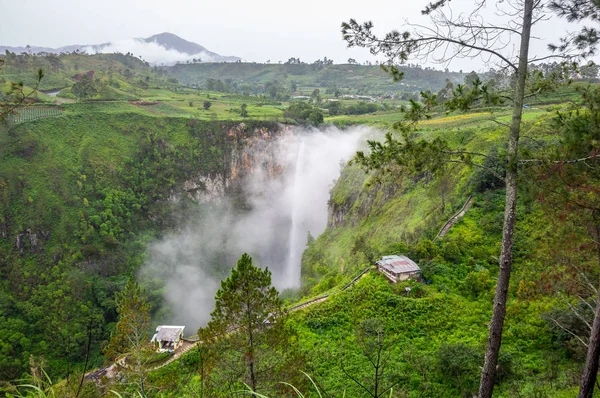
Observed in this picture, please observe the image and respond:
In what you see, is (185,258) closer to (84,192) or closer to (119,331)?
(84,192)

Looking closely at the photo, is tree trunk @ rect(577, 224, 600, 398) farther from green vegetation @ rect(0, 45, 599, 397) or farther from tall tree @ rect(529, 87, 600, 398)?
green vegetation @ rect(0, 45, 599, 397)

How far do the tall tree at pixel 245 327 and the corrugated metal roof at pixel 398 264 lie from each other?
9.00 metres

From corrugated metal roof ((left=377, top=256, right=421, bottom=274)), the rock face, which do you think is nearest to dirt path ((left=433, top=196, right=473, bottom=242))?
corrugated metal roof ((left=377, top=256, right=421, bottom=274))

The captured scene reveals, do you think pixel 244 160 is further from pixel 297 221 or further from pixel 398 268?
pixel 398 268

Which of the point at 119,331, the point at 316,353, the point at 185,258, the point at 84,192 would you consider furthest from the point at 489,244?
the point at 84,192

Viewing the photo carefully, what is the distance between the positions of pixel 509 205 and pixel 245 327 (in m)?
6.97

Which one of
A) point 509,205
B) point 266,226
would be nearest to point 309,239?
point 266,226

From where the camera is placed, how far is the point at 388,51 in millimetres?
6992

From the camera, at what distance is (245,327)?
9398 mm

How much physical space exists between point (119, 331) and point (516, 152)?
38.9ft

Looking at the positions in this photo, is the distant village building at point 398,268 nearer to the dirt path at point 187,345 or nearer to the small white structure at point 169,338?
the dirt path at point 187,345

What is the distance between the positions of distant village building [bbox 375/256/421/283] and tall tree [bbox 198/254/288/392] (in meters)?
8.91

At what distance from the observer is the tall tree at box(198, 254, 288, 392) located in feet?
30.2

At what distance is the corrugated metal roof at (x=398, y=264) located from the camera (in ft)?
55.3
